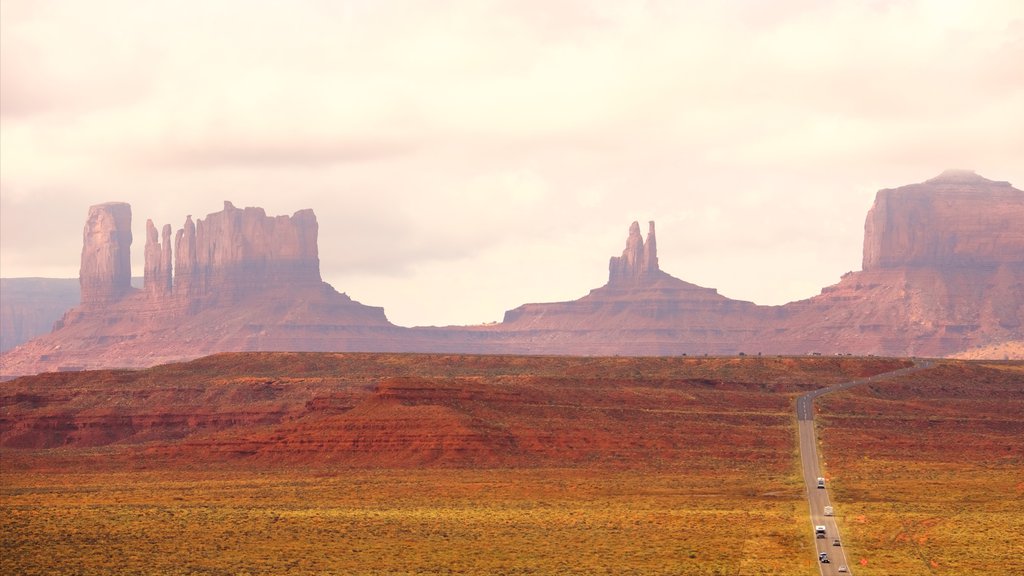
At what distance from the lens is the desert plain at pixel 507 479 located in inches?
4055

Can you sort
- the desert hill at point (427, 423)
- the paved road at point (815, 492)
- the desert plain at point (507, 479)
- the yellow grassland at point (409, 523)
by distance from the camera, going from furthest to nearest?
the desert hill at point (427, 423) < the desert plain at point (507, 479) < the yellow grassland at point (409, 523) < the paved road at point (815, 492)

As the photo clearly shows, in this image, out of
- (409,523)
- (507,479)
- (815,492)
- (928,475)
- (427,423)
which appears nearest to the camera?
(409,523)

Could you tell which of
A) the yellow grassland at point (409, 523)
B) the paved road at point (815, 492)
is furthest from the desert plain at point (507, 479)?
the paved road at point (815, 492)

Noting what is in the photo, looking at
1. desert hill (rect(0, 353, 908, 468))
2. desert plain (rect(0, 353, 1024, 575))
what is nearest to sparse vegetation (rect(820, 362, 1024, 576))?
desert plain (rect(0, 353, 1024, 575))

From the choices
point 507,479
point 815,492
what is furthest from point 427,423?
point 815,492

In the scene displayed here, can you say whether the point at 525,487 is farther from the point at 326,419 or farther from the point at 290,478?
the point at 326,419

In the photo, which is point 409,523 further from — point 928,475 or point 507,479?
point 928,475

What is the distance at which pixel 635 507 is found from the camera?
125625 millimetres

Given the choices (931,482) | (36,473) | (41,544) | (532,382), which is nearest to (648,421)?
(532,382)

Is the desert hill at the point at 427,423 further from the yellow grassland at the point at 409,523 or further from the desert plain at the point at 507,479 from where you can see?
the yellow grassland at the point at 409,523

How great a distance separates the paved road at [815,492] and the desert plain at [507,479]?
45.4 inches

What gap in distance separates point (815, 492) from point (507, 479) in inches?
1080

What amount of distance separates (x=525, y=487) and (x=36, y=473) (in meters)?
52.1

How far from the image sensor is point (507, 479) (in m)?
146
